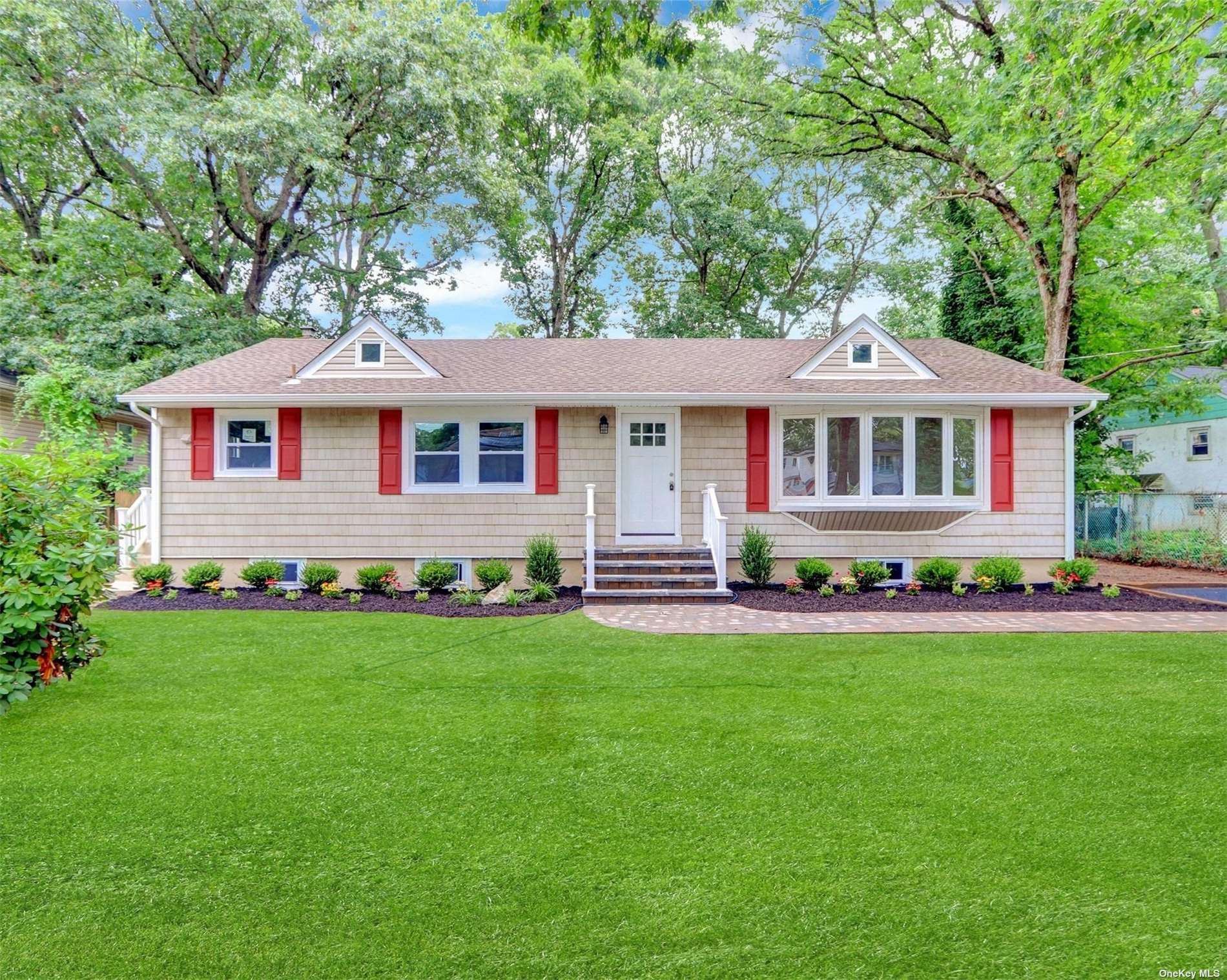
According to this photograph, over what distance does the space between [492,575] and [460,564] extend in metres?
1.14

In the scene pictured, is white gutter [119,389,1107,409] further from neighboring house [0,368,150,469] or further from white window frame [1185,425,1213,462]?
white window frame [1185,425,1213,462]

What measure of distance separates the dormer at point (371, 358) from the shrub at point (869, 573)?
283 inches

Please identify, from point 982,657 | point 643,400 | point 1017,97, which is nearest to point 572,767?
point 982,657

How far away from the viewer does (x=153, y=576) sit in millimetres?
9789

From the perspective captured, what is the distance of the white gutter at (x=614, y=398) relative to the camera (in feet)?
33.1

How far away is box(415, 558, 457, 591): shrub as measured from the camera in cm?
990

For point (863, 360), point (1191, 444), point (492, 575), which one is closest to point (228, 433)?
point (492, 575)

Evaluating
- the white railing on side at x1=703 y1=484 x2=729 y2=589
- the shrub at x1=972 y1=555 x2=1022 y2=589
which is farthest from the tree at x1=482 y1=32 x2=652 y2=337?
the shrub at x1=972 y1=555 x2=1022 y2=589

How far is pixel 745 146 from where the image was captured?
61.1 feet

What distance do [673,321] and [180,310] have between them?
545 inches

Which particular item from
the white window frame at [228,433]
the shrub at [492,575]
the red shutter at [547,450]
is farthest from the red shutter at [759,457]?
the white window frame at [228,433]

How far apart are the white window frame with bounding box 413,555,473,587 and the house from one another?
5cm

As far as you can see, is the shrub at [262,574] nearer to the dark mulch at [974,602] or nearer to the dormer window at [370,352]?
the dormer window at [370,352]

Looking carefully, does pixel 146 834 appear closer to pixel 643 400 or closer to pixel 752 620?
pixel 752 620
